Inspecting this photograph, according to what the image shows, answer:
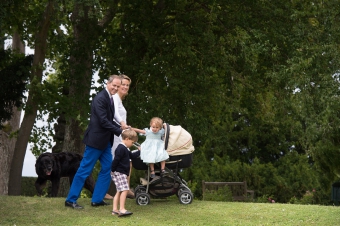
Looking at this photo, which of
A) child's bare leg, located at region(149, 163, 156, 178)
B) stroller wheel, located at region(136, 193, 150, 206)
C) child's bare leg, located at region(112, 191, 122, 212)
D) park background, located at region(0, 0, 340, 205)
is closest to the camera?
child's bare leg, located at region(112, 191, 122, 212)

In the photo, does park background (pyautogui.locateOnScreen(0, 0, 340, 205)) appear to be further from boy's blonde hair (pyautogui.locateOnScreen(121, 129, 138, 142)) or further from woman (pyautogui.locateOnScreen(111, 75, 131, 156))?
boy's blonde hair (pyautogui.locateOnScreen(121, 129, 138, 142))

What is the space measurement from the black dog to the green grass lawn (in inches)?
39.7

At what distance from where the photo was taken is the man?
11344 millimetres

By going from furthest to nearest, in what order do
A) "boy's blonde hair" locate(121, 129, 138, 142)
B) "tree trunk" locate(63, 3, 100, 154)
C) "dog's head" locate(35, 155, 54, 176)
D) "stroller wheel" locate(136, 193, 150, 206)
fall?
"tree trunk" locate(63, 3, 100, 154), "dog's head" locate(35, 155, 54, 176), "stroller wheel" locate(136, 193, 150, 206), "boy's blonde hair" locate(121, 129, 138, 142)

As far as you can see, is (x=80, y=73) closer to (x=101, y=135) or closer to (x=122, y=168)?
(x=101, y=135)

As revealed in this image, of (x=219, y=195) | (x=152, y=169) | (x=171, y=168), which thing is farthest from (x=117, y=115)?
(x=219, y=195)

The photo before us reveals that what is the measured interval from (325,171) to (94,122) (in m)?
9.77

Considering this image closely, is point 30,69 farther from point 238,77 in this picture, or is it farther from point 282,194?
point 282,194

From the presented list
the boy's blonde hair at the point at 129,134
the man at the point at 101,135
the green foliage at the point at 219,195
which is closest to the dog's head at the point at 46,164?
the man at the point at 101,135

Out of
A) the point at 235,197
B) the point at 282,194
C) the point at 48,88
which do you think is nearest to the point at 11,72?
the point at 48,88

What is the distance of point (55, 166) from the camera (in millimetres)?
13836

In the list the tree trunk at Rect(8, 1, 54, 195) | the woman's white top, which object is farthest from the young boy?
the tree trunk at Rect(8, 1, 54, 195)

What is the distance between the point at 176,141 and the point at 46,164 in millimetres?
3364

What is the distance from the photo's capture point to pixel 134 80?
2038 centimetres
